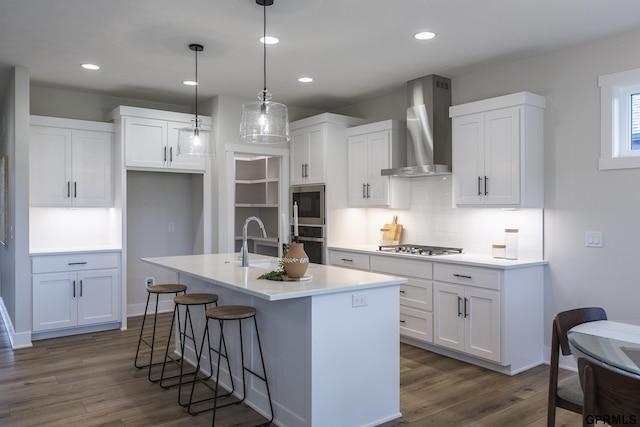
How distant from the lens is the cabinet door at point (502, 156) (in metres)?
4.00

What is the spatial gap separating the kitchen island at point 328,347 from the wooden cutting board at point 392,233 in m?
2.28

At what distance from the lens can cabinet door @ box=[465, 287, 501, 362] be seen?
151 inches

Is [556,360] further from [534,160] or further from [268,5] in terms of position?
[268,5]

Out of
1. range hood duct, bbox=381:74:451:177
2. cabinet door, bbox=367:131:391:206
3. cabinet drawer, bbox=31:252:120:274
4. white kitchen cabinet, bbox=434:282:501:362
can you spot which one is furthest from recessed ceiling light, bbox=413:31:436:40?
cabinet drawer, bbox=31:252:120:274

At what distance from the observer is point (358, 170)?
557 centimetres

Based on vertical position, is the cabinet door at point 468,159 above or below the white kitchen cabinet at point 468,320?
above

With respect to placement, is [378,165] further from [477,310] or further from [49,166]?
[49,166]

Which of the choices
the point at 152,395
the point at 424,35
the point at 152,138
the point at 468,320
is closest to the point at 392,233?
the point at 468,320

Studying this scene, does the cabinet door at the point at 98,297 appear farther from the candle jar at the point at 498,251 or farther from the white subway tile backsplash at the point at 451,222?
the candle jar at the point at 498,251

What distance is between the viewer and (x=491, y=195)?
4.20 meters

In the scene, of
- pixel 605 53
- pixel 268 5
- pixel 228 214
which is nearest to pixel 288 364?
pixel 268 5

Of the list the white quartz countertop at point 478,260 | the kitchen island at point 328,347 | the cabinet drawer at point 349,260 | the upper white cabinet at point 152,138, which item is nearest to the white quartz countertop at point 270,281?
the kitchen island at point 328,347

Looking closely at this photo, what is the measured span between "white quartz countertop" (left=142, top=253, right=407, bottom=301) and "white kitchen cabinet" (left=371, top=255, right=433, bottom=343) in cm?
126

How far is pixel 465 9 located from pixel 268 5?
1328 millimetres
